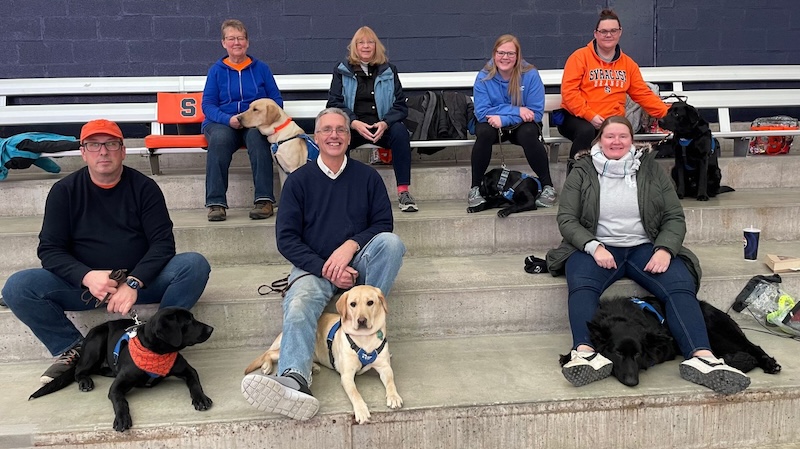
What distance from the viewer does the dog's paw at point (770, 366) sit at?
2.58 m

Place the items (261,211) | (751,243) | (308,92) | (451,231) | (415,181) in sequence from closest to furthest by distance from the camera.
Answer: (751,243)
(451,231)
(261,211)
(415,181)
(308,92)

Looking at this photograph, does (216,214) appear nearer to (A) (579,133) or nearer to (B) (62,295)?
(B) (62,295)

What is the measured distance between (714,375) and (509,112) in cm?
242

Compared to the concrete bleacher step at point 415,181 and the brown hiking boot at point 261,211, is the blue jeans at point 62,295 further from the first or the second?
the concrete bleacher step at point 415,181

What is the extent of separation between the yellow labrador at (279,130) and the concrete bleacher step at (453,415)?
183cm

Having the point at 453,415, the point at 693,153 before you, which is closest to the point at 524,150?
the point at 693,153

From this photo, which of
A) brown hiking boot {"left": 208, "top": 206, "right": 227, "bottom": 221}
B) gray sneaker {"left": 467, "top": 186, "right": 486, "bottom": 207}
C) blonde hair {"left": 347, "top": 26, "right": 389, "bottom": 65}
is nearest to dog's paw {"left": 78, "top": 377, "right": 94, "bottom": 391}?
brown hiking boot {"left": 208, "top": 206, "right": 227, "bottom": 221}

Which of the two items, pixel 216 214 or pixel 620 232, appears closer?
pixel 620 232

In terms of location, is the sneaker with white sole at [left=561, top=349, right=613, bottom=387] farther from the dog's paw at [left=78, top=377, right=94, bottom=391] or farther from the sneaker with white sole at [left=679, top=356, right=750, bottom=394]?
the dog's paw at [left=78, top=377, right=94, bottom=391]

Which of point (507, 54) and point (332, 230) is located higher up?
point (507, 54)

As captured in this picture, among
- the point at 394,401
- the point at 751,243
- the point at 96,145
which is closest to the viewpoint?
the point at 394,401

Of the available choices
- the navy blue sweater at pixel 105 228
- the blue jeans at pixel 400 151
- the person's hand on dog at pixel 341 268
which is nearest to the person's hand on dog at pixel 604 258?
the person's hand on dog at pixel 341 268

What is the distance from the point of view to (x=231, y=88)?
4422mm

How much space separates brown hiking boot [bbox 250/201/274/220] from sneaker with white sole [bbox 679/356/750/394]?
8.61ft
